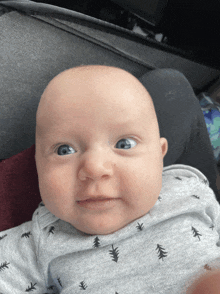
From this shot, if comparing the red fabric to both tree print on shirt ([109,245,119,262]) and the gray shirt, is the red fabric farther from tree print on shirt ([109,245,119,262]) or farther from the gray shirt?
tree print on shirt ([109,245,119,262])

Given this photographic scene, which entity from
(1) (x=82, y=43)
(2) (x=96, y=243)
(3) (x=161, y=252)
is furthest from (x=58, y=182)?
(1) (x=82, y=43)

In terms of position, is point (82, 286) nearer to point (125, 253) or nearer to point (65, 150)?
point (125, 253)

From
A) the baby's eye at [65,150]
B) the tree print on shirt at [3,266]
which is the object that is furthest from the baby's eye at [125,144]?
the tree print on shirt at [3,266]

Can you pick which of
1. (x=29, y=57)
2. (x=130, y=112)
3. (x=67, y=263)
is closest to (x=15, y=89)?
(x=29, y=57)

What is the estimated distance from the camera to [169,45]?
0.94 metres

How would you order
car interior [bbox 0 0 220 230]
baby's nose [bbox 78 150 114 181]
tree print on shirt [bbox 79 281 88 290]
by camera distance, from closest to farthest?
baby's nose [bbox 78 150 114 181], tree print on shirt [bbox 79 281 88 290], car interior [bbox 0 0 220 230]

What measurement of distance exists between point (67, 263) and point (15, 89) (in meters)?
0.56

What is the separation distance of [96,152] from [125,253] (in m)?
0.28

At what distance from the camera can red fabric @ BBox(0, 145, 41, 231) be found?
737 mm

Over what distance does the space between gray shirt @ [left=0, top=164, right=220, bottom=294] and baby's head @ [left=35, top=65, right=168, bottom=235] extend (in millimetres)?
98

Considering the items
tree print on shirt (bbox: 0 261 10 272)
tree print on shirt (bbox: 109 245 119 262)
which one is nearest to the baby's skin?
tree print on shirt (bbox: 109 245 119 262)

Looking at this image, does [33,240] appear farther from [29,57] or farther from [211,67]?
[211,67]

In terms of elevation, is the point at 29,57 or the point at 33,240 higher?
the point at 29,57

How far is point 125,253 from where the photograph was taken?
58 cm
